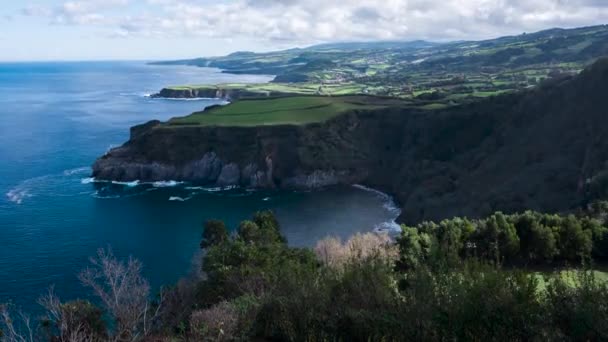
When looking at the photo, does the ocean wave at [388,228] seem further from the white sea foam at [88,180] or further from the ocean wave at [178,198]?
the white sea foam at [88,180]

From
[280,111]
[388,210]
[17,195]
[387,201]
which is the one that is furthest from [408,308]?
[280,111]

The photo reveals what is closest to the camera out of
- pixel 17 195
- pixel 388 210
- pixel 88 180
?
pixel 388 210

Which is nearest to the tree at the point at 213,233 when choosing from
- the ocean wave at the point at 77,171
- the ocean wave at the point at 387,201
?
the ocean wave at the point at 387,201

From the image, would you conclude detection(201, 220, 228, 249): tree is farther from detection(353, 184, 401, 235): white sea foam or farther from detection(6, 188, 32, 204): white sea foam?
detection(6, 188, 32, 204): white sea foam

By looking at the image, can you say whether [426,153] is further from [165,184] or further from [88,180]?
[88,180]

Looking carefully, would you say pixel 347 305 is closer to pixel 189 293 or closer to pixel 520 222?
pixel 189 293

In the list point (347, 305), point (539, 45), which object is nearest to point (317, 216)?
point (347, 305)
